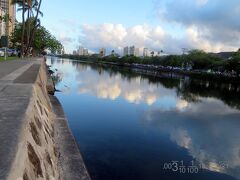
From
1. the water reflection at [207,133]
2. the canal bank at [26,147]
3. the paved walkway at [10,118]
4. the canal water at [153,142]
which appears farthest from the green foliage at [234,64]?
the paved walkway at [10,118]

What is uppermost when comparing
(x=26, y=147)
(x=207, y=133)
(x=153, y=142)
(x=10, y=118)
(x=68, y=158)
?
(x=10, y=118)

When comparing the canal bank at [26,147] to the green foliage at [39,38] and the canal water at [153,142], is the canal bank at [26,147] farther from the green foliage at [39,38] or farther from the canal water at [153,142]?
the green foliage at [39,38]

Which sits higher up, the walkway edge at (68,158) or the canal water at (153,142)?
the walkway edge at (68,158)

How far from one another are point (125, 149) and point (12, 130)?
8.53 meters

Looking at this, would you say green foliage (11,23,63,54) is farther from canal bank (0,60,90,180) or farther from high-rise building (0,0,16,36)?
canal bank (0,60,90,180)

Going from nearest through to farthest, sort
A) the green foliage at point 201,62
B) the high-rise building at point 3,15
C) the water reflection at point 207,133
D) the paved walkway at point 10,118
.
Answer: the paved walkway at point 10,118
the water reflection at point 207,133
the high-rise building at point 3,15
the green foliage at point 201,62

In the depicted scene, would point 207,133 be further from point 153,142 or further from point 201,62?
point 201,62

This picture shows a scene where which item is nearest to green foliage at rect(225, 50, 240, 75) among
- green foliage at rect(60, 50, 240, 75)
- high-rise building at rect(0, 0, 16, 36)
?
green foliage at rect(60, 50, 240, 75)

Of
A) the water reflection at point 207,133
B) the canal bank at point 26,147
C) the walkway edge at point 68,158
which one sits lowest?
the water reflection at point 207,133

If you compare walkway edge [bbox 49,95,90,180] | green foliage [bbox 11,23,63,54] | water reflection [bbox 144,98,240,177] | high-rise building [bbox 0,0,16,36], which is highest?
high-rise building [bbox 0,0,16,36]

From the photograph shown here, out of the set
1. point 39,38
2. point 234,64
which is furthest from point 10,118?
point 234,64

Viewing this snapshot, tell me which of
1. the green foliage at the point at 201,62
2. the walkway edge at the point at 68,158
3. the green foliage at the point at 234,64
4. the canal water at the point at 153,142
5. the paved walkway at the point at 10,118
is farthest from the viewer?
the green foliage at the point at 201,62

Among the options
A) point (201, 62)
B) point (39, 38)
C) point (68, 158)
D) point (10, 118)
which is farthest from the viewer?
point (201, 62)

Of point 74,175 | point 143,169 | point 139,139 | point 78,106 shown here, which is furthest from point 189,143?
point 78,106
